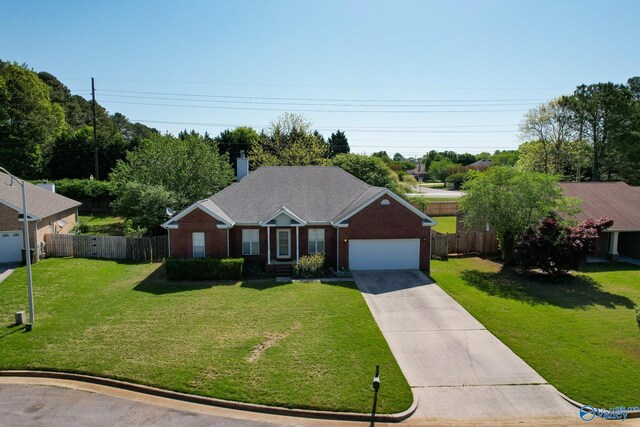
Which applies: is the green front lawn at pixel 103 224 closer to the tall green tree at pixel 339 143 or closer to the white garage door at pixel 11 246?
the white garage door at pixel 11 246

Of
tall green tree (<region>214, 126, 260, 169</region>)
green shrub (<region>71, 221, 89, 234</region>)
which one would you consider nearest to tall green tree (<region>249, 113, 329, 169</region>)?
tall green tree (<region>214, 126, 260, 169</region>)

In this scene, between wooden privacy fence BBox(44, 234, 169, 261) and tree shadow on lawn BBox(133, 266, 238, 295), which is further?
wooden privacy fence BBox(44, 234, 169, 261)

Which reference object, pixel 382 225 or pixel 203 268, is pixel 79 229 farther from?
pixel 382 225

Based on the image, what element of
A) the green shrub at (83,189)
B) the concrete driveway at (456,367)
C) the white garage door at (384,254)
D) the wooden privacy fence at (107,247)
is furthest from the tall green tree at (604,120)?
the green shrub at (83,189)

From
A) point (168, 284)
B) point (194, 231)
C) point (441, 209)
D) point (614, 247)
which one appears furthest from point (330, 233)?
point (441, 209)

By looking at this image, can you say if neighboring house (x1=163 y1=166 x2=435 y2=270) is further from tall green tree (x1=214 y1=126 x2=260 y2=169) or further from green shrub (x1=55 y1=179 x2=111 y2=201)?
tall green tree (x1=214 y1=126 x2=260 y2=169)

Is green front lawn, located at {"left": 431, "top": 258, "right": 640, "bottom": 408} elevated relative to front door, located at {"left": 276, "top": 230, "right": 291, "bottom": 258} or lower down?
lower down
